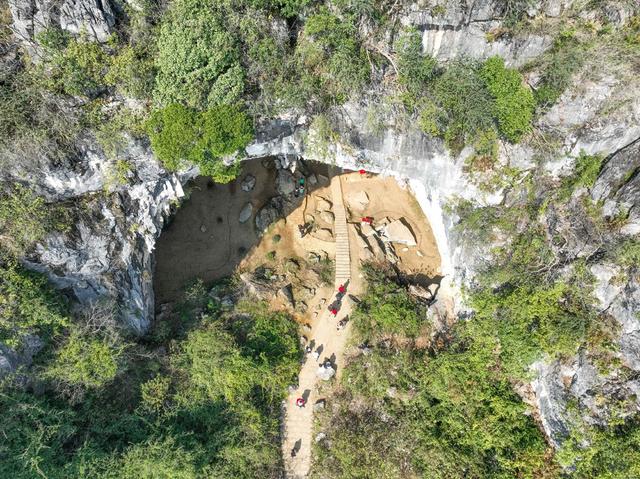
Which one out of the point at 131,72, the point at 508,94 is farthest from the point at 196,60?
the point at 508,94

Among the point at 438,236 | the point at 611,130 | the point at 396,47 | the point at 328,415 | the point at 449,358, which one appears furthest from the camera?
the point at 438,236

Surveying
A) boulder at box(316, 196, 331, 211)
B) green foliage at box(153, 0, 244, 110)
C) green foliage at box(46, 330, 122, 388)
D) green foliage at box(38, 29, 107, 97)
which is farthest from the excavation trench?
green foliage at box(38, 29, 107, 97)

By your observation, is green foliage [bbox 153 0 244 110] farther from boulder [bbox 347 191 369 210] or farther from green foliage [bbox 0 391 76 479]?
green foliage [bbox 0 391 76 479]

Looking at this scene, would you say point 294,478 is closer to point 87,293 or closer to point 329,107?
point 87,293

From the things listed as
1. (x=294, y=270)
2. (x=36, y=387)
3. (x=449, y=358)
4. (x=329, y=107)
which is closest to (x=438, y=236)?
(x=449, y=358)

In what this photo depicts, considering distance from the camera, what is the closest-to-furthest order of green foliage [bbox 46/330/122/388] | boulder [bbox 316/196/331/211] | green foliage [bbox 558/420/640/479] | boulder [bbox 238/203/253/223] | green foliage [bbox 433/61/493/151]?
green foliage [bbox 558/420/640/479], green foliage [bbox 433/61/493/151], green foliage [bbox 46/330/122/388], boulder [bbox 238/203/253/223], boulder [bbox 316/196/331/211]

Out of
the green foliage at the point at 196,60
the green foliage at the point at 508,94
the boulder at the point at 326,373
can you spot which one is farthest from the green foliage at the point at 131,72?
the boulder at the point at 326,373
